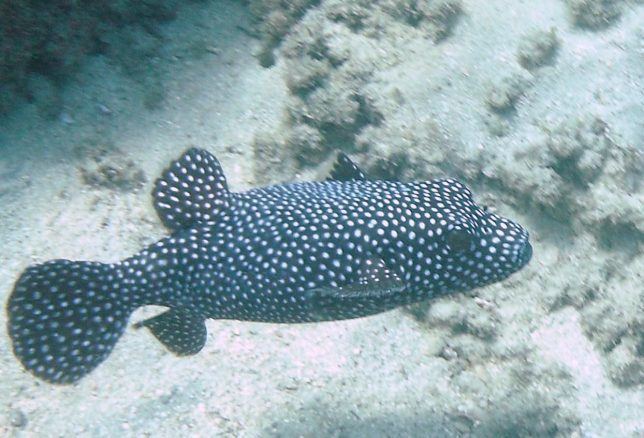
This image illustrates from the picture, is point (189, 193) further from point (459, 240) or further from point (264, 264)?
point (459, 240)

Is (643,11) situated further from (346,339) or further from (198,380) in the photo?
(198,380)

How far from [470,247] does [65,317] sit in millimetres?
3182

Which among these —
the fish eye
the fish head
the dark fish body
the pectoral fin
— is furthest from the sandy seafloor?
the fish eye

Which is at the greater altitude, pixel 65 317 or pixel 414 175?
pixel 414 175

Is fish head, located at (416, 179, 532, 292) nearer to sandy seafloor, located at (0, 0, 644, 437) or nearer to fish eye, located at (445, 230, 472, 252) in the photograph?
fish eye, located at (445, 230, 472, 252)

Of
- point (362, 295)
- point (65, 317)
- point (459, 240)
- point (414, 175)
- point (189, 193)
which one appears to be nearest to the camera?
point (362, 295)

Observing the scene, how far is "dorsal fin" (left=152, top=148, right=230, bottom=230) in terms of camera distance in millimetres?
4574

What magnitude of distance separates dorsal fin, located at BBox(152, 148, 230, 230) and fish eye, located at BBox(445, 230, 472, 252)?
179 centimetres

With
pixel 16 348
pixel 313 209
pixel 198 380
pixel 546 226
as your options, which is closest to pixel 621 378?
pixel 546 226

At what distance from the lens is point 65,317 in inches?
175

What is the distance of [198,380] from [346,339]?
1.65 metres

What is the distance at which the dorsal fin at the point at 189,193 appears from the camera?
4.57 metres

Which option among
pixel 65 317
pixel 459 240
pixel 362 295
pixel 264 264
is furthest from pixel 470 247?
pixel 65 317

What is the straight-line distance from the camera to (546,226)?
267 inches
